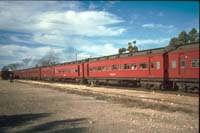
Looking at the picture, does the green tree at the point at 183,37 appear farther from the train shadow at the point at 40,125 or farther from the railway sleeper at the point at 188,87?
the train shadow at the point at 40,125

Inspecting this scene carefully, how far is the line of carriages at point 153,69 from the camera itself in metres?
20.0

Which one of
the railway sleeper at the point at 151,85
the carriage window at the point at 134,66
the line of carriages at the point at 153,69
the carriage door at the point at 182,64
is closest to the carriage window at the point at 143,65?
the line of carriages at the point at 153,69

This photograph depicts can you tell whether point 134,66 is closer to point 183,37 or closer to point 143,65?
point 143,65

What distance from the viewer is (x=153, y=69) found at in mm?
23953

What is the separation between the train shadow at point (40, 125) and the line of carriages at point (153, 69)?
11835mm

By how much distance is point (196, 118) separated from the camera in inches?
450

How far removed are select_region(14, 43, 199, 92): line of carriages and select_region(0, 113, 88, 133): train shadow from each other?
11835 millimetres

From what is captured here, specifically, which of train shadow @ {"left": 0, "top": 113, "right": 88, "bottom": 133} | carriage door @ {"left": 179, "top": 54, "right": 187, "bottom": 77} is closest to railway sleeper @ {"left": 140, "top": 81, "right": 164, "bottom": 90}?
carriage door @ {"left": 179, "top": 54, "right": 187, "bottom": 77}

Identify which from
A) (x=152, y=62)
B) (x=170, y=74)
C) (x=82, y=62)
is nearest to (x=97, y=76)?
(x=82, y=62)

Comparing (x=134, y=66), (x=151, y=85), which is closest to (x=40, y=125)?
(x=151, y=85)

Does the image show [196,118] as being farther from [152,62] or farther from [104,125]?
[152,62]

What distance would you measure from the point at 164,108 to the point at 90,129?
6050mm

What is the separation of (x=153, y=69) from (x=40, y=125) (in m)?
15.7

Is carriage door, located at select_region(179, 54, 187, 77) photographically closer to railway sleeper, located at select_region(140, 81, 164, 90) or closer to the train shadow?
railway sleeper, located at select_region(140, 81, 164, 90)
